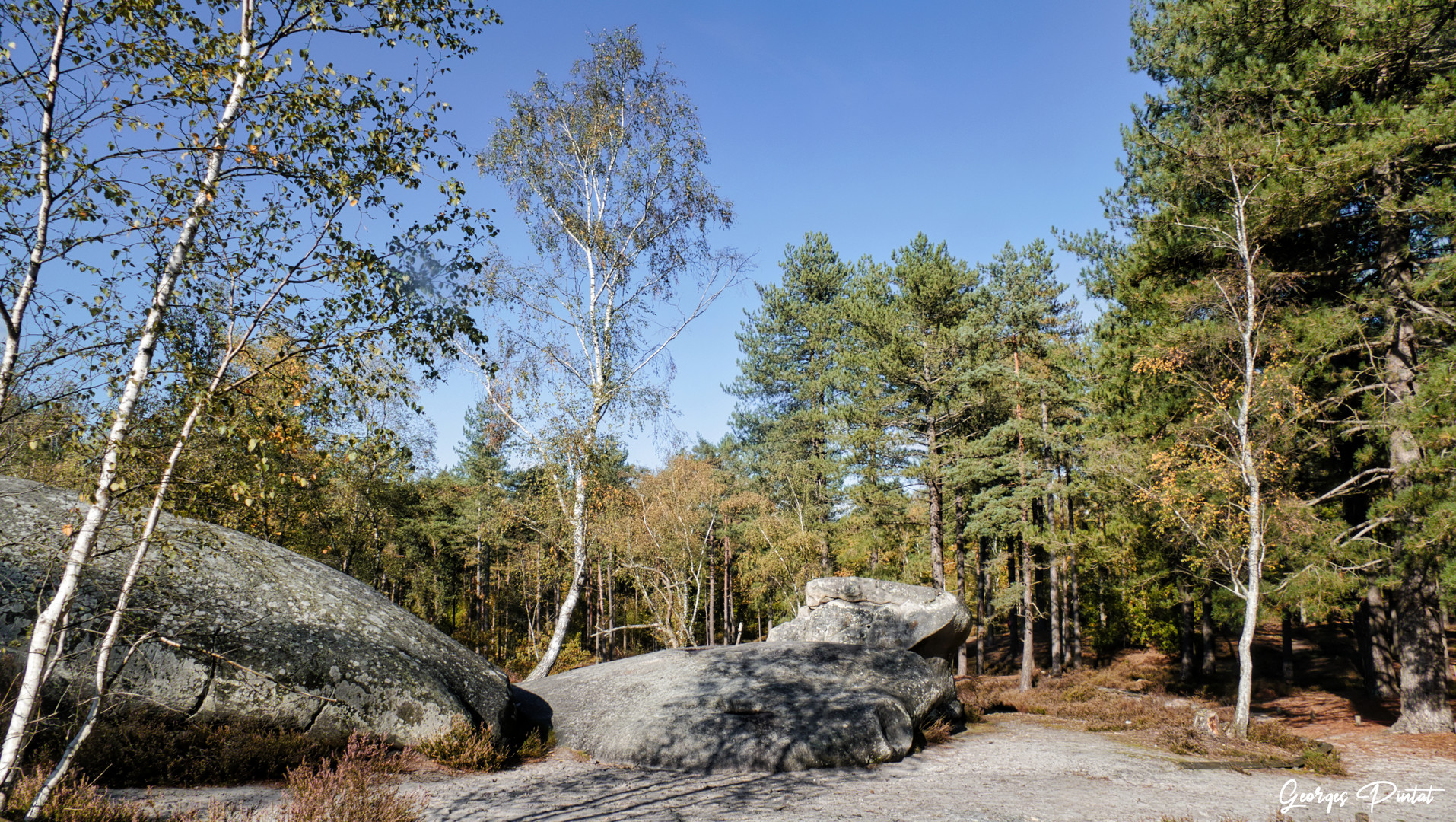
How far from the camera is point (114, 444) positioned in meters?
3.69

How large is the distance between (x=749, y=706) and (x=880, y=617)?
19.1 feet

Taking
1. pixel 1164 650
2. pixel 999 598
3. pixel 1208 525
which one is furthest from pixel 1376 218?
pixel 1164 650

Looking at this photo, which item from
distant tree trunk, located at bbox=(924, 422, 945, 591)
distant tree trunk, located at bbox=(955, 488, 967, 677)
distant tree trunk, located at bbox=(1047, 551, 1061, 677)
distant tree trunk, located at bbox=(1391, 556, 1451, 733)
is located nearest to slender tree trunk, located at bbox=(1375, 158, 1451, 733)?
distant tree trunk, located at bbox=(1391, 556, 1451, 733)

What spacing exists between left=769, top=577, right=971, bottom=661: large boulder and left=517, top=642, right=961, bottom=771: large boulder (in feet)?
7.63

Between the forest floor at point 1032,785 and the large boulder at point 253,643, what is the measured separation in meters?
0.91

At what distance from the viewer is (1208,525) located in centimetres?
1148

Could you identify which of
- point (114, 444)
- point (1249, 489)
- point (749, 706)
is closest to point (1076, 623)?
point (1249, 489)

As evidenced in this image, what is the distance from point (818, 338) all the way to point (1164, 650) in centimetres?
1677

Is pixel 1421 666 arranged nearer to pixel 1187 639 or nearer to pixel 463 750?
pixel 1187 639

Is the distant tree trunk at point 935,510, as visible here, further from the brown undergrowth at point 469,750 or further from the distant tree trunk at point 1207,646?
the brown undergrowth at point 469,750

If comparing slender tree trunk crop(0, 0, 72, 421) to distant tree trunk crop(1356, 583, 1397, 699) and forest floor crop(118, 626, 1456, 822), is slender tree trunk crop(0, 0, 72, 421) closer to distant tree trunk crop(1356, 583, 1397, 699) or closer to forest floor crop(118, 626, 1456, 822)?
forest floor crop(118, 626, 1456, 822)

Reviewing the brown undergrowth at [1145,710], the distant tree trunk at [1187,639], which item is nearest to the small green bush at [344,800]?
the brown undergrowth at [1145,710]

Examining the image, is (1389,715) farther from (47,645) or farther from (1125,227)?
(47,645)

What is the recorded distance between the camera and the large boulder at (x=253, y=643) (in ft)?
20.9
